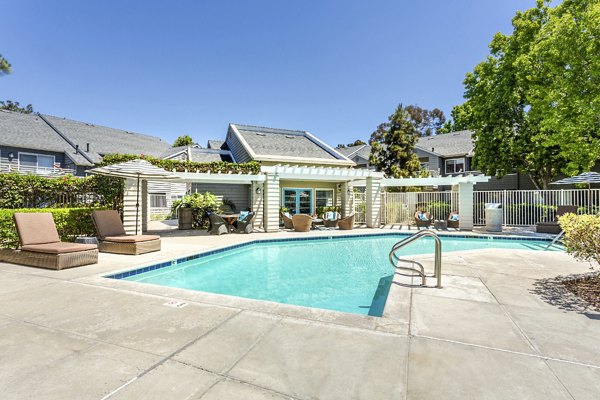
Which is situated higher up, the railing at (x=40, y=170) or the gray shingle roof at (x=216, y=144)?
the gray shingle roof at (x=216, y=144)

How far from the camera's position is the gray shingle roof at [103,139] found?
80.8 feet

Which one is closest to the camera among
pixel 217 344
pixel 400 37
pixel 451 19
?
pixel 217 344

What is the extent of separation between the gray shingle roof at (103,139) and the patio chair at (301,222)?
19286 millimetres

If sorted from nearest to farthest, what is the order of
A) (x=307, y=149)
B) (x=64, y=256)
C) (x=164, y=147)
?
(x=64, y=256)
(x=307, y=149)
(x=164, y=147)

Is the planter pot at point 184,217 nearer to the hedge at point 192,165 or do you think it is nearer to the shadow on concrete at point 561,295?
the hedge at point 192,165

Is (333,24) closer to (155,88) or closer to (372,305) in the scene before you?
(155,88)

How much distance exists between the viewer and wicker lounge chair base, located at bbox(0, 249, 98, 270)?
18.3ft

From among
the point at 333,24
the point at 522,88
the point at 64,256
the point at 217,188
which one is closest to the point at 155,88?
the point at 217,188

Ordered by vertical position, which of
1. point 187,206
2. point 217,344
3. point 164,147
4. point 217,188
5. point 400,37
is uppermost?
point 400,37

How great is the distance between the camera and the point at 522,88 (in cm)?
1648

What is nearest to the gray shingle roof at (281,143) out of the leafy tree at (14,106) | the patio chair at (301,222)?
the patio chair at (301,222)

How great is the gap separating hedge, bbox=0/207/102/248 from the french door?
33.1ft

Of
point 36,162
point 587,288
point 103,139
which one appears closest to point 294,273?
point 587,288

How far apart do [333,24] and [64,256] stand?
14.2 m
